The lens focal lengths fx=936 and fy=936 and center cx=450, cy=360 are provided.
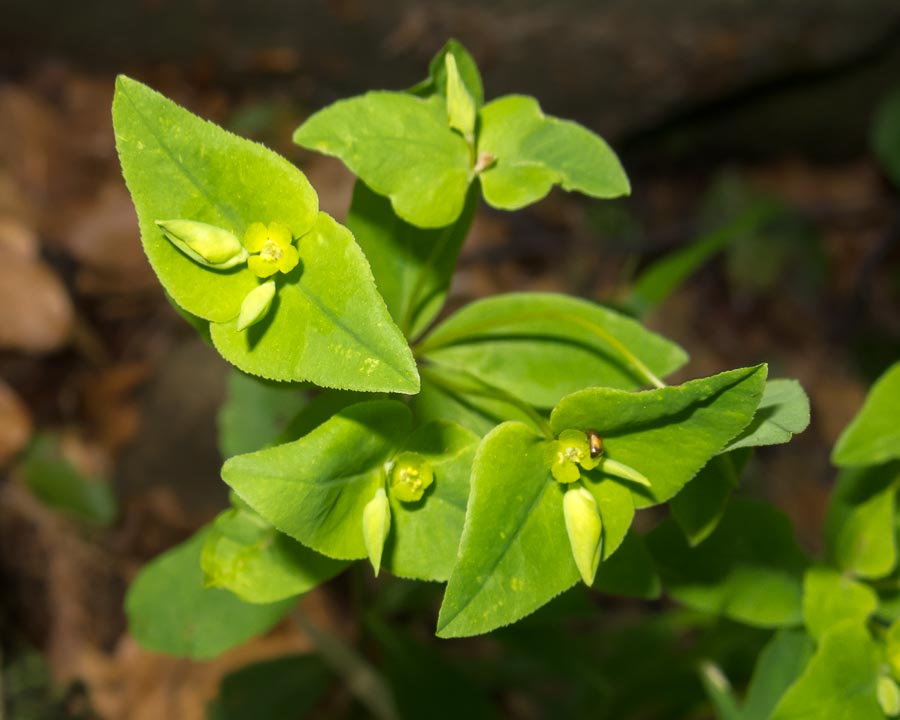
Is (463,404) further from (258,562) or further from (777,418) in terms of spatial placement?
(777,418)

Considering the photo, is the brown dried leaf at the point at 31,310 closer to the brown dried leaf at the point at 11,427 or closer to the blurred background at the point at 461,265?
the blurred background at the point at 461,265

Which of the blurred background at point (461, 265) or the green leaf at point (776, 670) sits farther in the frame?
the blurred background at point (461, 265)

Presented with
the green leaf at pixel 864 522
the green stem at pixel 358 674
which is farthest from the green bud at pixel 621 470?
the green stem at pixel 358 674

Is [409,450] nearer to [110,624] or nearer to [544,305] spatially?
[544,305]

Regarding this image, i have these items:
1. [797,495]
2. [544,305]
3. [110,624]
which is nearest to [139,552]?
[110,624]

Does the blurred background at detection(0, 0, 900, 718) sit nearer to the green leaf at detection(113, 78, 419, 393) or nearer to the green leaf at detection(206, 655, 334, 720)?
the green leaf at detection(206, 655, 334, 720)

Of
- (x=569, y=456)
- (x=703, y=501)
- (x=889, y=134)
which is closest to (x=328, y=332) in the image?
(x=569, y=456)
